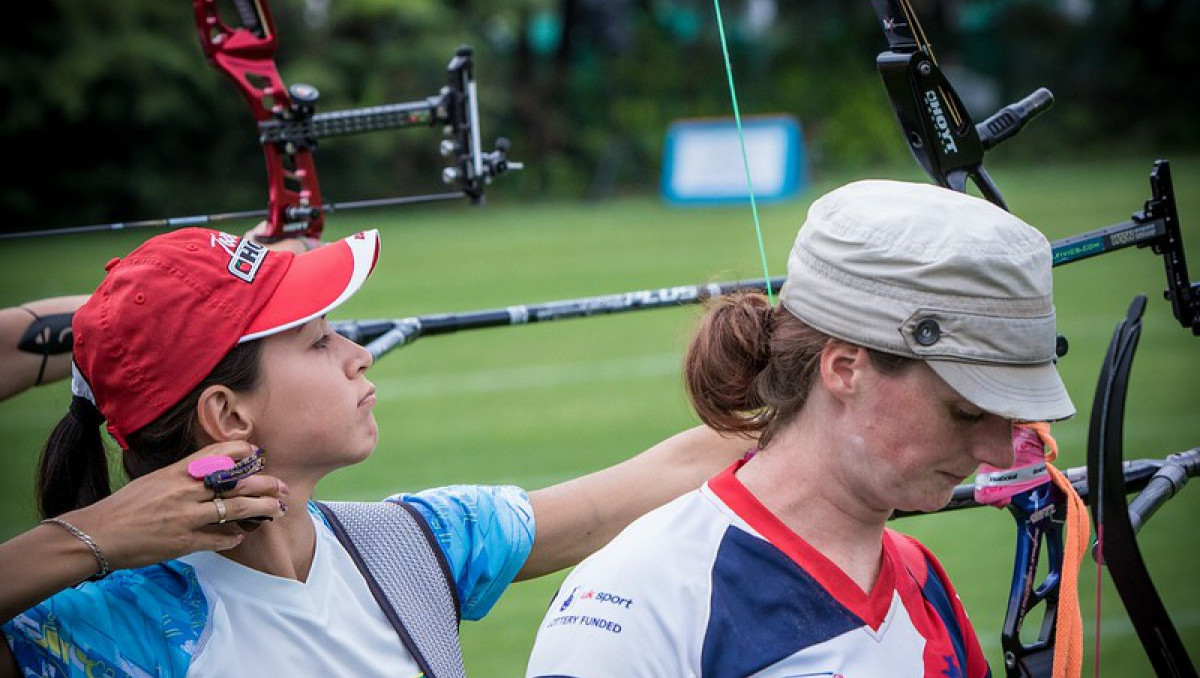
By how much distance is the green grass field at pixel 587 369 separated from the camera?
563 cm

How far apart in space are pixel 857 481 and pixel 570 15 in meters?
25.1

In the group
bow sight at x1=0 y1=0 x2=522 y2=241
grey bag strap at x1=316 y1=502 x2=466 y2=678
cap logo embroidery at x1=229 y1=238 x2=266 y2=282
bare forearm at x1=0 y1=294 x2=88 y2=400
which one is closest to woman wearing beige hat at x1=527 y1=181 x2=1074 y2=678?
grey bag strap at x1=316 y1=502 x2=466 y2=678

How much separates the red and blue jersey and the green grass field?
50 centimetres

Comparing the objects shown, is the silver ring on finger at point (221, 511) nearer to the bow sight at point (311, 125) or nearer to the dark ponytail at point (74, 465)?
the dark ponytail at point (74, 465)

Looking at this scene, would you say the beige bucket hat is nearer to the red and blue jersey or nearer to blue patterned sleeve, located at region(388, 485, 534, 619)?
the red and blue jersey

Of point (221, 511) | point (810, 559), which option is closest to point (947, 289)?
point (810, 559)

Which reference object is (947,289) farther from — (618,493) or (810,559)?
(618,493)

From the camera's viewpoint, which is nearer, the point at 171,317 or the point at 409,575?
the point at 171,317

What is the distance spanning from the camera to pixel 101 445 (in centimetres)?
213

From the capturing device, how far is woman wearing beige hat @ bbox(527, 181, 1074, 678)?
1.65m

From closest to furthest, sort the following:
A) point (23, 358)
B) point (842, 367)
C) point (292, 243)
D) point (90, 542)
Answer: point (842, 367) → point (90, 542) → point (23, 358) → point (292, 243)

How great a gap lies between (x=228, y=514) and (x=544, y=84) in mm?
23723

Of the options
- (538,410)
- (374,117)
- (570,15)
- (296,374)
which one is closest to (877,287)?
(296,374)

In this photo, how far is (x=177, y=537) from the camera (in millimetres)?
1877
